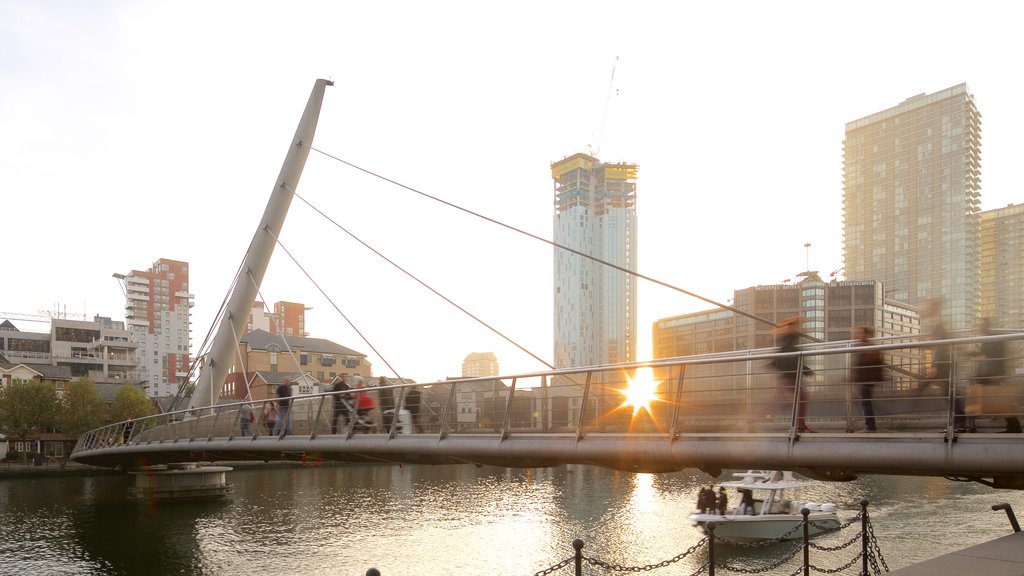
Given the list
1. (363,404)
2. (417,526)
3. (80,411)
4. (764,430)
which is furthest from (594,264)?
(764,430)

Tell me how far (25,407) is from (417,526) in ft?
131

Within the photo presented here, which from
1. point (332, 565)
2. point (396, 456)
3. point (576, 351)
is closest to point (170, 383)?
point (576, 351)

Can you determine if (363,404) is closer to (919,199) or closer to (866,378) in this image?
(866,378)

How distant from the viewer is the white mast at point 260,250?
83.9 ft

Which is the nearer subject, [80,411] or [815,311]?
[80,411]

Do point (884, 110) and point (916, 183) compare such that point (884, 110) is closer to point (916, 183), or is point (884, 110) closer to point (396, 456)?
point (916, 183)

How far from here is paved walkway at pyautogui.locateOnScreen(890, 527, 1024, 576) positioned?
916 centimetres

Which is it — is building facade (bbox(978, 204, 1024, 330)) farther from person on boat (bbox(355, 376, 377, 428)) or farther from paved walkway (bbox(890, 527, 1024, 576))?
person on boat (bbox(355, 376, 377, 428))

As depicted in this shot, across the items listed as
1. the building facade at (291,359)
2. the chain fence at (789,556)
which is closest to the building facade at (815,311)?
the building facade at (291,359)

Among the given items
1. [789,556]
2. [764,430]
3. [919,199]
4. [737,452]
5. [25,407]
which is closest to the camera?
[737,452]

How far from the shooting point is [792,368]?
28.8 feet

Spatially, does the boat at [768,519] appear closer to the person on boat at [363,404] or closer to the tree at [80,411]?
the person on boat at [363,404]

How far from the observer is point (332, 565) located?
21.9m

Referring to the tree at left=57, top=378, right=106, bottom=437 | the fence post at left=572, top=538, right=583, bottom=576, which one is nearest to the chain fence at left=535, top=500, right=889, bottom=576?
the fence post at left=572, top=538, right=583, bottom=576
